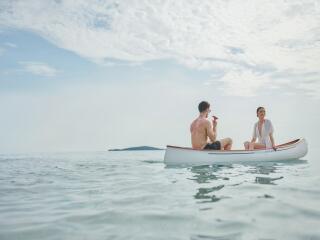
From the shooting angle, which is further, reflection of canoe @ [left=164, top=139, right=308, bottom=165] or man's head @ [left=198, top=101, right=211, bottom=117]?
reflection of canoe @ [left=164, top=139, right=308, bottom=165]

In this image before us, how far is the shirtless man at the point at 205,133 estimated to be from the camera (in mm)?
12223

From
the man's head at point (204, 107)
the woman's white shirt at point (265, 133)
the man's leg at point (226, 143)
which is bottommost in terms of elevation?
the man's leg at point (226, 143)

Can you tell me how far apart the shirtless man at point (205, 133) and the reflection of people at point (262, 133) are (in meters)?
1.31

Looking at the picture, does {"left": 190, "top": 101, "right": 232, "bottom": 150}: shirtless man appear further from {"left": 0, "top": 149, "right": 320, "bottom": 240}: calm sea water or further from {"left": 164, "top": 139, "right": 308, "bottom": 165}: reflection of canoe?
{"left": 0, "top": 149, "right": 320, "bottom": 240}: calm sea water

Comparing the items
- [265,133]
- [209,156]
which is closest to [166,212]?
[209,156]

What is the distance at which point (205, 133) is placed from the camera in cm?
1283

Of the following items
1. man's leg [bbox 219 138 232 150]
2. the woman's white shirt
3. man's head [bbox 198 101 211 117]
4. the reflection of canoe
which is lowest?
the reflection of canoe

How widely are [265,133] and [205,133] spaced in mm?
2827

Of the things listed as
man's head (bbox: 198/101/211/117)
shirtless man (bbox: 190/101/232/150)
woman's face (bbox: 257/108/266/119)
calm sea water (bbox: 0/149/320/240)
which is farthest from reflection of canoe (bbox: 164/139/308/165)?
calm sea water (bbox: 0/149/320/240)

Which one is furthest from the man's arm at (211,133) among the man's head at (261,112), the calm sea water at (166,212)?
the calm sea water at (166,212)

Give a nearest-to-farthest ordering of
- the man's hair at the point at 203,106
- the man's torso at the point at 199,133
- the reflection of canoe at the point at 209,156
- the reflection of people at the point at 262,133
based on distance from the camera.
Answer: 1. the man's hair at the point at 203,106
2. the man's torso at the point at 199,133
3. the reflection of canoe at the point at 209,156
4. the reflection of people at the point at 262,133

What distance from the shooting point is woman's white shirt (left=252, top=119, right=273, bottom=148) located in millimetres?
13859

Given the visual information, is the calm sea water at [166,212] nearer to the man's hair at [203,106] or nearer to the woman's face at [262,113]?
the man's hair at [203,106]

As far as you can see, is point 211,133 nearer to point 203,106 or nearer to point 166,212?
point 203,106
